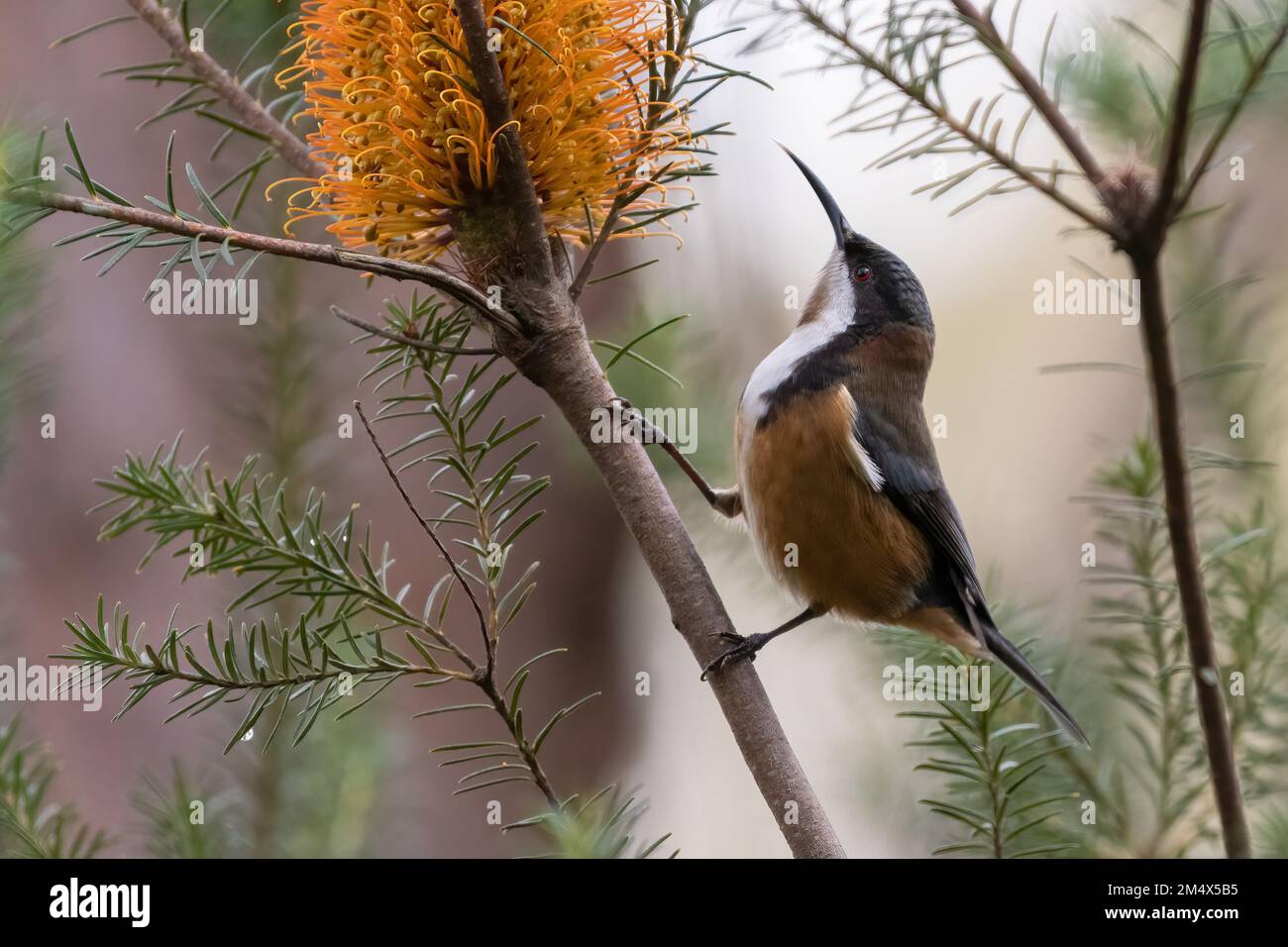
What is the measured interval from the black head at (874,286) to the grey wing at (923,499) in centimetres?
18

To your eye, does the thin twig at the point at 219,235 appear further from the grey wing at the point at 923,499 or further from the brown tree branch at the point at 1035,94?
the grey wing at the point at 923,499

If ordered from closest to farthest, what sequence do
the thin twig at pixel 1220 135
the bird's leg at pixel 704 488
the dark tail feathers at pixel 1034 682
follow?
1. the thin twig at pixel 1220 135
2. the dark tail feathers at pixel 1034 682
3. the bird's leg at pixel 704 488

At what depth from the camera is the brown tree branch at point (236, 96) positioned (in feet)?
3.72

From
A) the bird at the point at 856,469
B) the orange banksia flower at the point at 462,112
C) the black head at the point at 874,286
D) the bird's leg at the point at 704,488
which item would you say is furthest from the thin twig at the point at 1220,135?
the black head at the point at 874,286

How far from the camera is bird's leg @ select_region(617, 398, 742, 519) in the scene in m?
1.31

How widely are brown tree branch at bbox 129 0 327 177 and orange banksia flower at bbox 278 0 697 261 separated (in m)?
0.11

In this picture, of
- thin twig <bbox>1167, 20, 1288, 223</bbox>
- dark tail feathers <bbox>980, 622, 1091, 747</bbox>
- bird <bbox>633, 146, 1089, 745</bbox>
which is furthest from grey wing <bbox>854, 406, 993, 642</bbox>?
thin twig <bbox>1167, 20, 1288, 223</bbox>

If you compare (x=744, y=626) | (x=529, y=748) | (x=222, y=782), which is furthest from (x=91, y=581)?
(x=529, y=748)

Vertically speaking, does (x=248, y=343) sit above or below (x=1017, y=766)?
above

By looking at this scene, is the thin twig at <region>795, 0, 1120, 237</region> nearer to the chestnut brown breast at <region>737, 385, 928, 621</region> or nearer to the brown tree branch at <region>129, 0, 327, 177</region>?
the brown tree branch at <region>129, 0, 327, 177</region>

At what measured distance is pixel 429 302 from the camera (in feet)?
3.43

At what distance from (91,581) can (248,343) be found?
103 cm

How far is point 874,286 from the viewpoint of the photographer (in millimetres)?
1779
